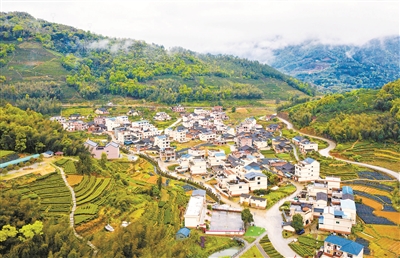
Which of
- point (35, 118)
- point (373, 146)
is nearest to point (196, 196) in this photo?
point (35, 118)

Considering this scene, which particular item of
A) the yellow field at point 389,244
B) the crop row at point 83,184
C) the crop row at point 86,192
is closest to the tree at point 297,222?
the yellow field at point 389,244

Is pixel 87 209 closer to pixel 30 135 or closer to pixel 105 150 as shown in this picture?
pixel 30 135

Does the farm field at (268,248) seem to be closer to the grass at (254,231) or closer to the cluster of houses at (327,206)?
the grass at (254,231)

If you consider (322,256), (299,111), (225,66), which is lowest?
(322,256)

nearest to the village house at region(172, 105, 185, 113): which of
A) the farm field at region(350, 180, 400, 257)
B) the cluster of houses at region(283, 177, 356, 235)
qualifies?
the cluster of houses at region(283, 177, 356, 235)

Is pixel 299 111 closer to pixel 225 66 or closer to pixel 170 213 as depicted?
pixel 170 213
